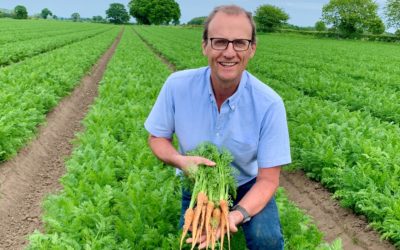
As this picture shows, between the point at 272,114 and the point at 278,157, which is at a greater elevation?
the point at 272,114

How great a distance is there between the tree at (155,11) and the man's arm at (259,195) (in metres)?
141

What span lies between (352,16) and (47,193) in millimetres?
89114

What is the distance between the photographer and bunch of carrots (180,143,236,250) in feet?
10.3

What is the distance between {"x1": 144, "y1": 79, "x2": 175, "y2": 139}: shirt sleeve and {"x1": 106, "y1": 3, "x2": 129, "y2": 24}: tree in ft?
583

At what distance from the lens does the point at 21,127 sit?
333 inches

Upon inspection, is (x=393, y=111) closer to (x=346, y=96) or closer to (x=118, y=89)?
(x=346, y=96)

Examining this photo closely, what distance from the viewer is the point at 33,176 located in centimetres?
747

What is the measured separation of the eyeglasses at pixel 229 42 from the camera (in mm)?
3324

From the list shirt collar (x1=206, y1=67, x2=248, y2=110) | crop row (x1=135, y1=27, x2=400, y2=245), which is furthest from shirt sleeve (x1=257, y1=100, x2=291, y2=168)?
crop row (x1=135, y1=27, x2=400, y2=245)

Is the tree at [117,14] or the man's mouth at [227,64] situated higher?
the man's mouth at [227,64]

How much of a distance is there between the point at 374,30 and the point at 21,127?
9269cm

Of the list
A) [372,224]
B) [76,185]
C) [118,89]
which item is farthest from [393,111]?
[76,185]

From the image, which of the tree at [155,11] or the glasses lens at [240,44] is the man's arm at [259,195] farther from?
the tree at [155,11]

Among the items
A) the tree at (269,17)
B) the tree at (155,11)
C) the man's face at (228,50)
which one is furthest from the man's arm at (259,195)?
the tree at (155,11)
